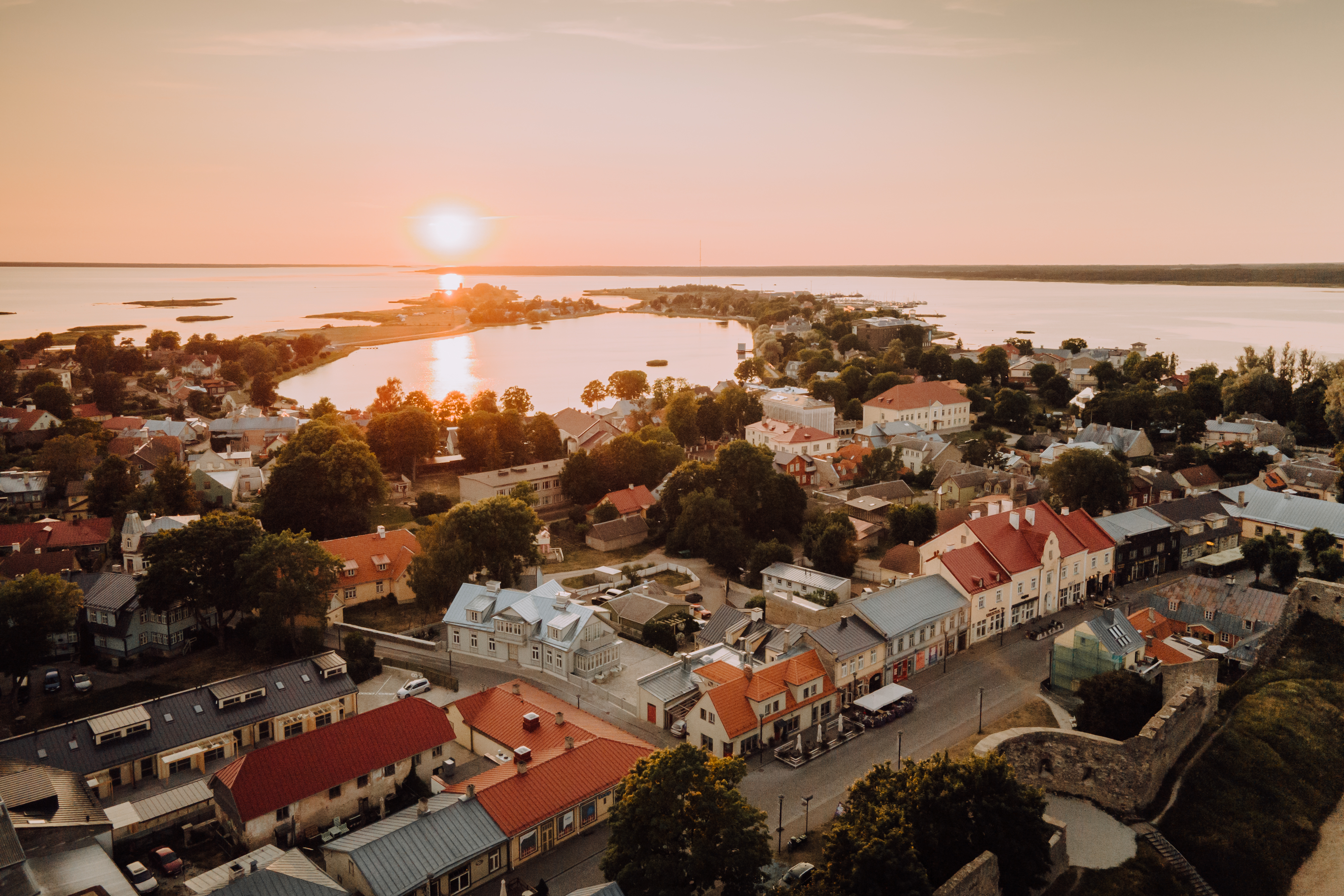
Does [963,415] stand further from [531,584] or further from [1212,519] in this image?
[531,584]

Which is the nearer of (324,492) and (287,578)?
(287,578)

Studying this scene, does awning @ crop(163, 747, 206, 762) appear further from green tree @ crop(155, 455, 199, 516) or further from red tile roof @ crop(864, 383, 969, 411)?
red tile roof @ crop(864, 383, 969, 411)

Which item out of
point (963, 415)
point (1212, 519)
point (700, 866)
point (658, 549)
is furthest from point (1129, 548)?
point (963, 415)

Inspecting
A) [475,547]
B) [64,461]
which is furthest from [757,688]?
[64,461]

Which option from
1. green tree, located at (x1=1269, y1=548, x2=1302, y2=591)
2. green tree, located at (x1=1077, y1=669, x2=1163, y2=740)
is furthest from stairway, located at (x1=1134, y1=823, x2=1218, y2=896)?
green tree, located at (x1=1269, y1=548, x2=1302, y2=591)

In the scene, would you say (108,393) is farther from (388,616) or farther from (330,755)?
(330,755)

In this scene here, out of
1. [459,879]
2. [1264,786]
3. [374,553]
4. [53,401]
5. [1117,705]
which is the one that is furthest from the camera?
[53,401]

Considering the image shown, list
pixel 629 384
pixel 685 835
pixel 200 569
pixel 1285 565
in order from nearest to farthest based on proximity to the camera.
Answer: pixel 685 835 → pixel 200 569 → pixel 1285 565 → pixel 629 384
